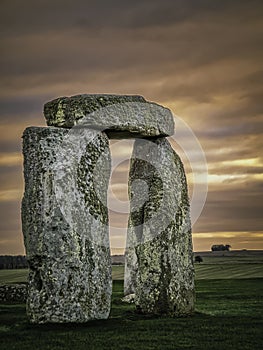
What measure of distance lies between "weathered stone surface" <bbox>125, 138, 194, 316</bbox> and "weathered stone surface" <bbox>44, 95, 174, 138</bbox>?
0.81m

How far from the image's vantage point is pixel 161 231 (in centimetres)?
1666

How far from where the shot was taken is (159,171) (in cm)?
1706

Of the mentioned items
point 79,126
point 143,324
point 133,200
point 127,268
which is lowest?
point 143,324

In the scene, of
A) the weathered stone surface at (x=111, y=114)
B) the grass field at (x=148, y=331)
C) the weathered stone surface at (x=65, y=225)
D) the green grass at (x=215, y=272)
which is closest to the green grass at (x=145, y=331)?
the grass field at (x=148, y=331)

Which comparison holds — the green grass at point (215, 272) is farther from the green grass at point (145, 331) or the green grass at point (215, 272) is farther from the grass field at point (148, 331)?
the green grass at point (145, 331)

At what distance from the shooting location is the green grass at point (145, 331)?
1205 cm

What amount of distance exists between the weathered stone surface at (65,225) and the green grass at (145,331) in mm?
476

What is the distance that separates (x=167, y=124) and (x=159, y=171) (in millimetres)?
1197

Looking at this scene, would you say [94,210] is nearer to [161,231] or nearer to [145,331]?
[161,231]

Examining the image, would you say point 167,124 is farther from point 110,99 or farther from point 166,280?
point 166,280

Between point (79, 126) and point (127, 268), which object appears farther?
point (127, 268)

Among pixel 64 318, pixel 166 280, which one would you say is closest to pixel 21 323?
pixel 64 318

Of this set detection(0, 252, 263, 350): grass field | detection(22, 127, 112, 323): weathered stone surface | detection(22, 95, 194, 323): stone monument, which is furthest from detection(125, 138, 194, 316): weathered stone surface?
detection(22, 127, 112, 323): weathered stone surface

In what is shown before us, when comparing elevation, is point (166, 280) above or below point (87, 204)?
below
